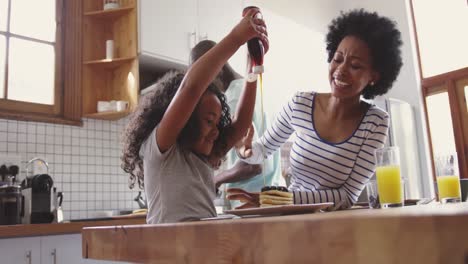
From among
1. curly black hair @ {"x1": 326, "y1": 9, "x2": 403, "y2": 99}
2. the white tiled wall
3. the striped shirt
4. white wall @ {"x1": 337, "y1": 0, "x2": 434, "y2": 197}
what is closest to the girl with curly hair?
the striped shirt

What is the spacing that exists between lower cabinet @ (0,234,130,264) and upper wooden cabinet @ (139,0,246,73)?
109cm

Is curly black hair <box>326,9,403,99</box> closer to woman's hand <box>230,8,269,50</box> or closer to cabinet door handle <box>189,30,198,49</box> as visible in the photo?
woman's hand <box>230,8,269,50</box>

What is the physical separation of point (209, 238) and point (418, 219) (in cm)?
24

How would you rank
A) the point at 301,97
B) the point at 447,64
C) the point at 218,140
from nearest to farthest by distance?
1. the point at 218,140
2. the point at 301,97
3. the point at 447,64

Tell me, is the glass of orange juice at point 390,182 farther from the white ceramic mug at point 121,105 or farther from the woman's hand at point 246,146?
the white ceramic mug at point 121,105

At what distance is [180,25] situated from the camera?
274 cm

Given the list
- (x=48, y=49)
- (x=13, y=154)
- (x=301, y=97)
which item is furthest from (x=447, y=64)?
(x=13, y=154)

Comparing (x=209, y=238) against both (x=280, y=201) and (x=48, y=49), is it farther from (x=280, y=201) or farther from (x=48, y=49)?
(x=48, y=49)

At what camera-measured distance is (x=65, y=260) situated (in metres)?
1.93

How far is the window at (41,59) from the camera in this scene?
2.41 metres

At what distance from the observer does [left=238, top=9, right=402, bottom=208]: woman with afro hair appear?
1.31m

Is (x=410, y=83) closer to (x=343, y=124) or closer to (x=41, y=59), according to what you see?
(x=343, y=124)

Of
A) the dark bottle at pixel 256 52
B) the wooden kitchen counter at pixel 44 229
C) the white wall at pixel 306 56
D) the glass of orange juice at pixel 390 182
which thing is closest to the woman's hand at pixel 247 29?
the dark bottle at pixel 256 52

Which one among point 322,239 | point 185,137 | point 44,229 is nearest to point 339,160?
point 185,137
